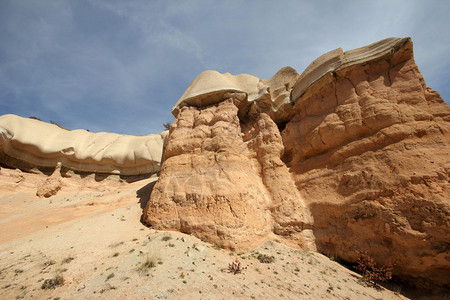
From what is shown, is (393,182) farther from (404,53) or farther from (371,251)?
(404,53)

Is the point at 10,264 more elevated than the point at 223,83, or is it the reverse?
the point at 223,83

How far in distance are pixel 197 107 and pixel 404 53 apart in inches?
395

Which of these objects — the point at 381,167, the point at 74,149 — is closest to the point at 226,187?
the point at 381,167

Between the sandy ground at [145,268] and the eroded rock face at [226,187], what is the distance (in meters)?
0.59

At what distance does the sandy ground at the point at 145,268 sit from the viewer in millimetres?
4473

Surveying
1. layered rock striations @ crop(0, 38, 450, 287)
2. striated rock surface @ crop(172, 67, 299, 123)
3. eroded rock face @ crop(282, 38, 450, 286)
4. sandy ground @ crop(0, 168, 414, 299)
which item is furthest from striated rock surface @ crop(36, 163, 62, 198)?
eroded rock face @ crop(282, 38, 450, 286)

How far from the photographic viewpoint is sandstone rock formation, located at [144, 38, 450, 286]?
6328 mm

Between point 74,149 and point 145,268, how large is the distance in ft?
62.5

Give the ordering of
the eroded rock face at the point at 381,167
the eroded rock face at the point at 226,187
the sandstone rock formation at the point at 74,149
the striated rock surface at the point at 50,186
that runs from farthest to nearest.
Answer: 1. the sandstone rock formation at the point at 74,149
2. the striated rock surface at the point at 50,186
3. the eroded rock face at the point at 226,187
4. the eroded rock face at the point at 381,167

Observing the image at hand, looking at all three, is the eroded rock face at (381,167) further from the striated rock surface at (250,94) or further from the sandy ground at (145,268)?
the striated rock surface at (250,94)

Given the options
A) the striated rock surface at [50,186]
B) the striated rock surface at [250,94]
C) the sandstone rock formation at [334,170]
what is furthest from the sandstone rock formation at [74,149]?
the sandstone rock formation at [334,170]

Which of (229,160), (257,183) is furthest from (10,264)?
(257,183)

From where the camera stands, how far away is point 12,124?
17359 millimetres

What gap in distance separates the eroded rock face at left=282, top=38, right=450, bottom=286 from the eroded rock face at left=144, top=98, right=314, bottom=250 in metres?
1.05
